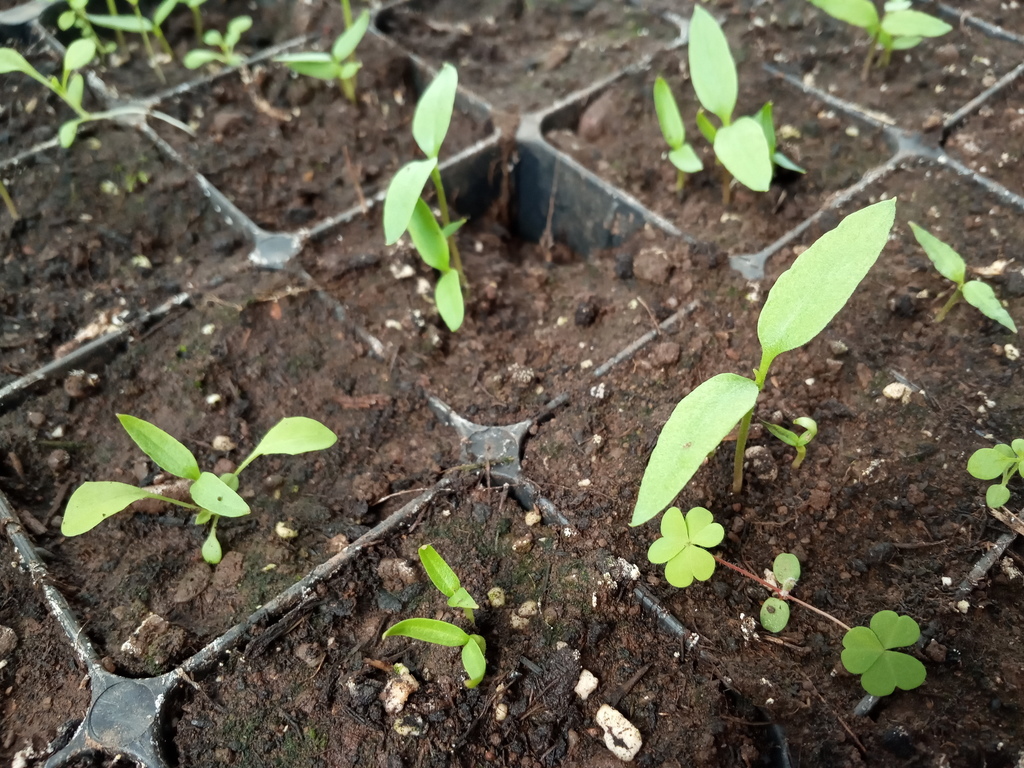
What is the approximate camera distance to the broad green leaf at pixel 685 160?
1274mm

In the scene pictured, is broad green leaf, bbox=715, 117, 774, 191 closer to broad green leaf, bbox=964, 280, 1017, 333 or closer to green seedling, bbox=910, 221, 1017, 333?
green seedling, bbox=910, 221, 1017, 333

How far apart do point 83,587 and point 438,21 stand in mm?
1467

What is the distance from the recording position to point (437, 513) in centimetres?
102

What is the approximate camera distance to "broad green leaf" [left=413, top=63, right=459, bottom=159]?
1100 millimetres

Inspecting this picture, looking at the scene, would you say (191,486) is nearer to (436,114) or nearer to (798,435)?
(436,114)

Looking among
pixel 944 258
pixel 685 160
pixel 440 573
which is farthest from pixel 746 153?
pixel 440 573

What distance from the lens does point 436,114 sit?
1.11 meters

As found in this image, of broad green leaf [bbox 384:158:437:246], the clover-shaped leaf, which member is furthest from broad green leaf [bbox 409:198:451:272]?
the clover-shaped leaf

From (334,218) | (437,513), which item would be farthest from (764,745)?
(334,218)

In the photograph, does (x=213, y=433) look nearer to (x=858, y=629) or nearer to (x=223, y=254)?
(x=223, y=254)

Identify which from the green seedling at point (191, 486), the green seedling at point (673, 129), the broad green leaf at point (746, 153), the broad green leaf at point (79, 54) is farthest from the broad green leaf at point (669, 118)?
the broad green leaf at point (79, 54)

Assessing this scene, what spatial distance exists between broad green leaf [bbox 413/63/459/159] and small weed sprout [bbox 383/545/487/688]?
1.98 feet

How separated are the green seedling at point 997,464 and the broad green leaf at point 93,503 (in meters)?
1.05

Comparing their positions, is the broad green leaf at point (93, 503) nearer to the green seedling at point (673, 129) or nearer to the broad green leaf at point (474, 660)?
the broad green leaf at point (474, 660)
